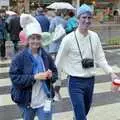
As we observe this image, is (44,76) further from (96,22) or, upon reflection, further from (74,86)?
(96,22)

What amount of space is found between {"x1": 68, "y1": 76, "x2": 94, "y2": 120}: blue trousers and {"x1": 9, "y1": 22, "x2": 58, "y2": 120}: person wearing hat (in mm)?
699

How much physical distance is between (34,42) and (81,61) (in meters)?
0.92

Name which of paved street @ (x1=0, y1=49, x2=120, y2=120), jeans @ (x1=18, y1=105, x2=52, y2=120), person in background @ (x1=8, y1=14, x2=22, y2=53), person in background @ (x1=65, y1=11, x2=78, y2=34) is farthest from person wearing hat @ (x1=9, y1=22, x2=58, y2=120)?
person in background @ (x1=8, y1=14, x2=22, y2=53)

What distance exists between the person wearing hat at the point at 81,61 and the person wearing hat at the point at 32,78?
0.71 metres

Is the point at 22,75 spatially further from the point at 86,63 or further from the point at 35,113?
the point at 86,63

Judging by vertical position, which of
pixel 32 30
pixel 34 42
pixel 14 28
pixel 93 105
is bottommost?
pixel 93 105

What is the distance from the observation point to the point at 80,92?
586 cm

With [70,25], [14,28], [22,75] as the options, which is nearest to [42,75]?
[22,75]

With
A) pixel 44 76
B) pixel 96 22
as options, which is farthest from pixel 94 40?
pixel 96 22

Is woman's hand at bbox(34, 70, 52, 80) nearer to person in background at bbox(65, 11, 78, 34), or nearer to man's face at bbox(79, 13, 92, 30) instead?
man's face at bbox(79, 13, 92, 30)

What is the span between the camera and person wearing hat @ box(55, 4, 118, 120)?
5.84m

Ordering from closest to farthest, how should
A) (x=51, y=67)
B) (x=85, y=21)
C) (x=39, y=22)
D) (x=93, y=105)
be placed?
1. (x=51, y=67)
2. (x=85, y=21)
3. (x=93, y=105)
4. (x=39, y=22)

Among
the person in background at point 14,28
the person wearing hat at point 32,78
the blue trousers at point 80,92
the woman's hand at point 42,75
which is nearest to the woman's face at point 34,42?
the person wearing hat at point 32,78

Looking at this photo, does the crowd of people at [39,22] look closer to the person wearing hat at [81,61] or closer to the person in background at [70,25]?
the person in background at [70,25]
